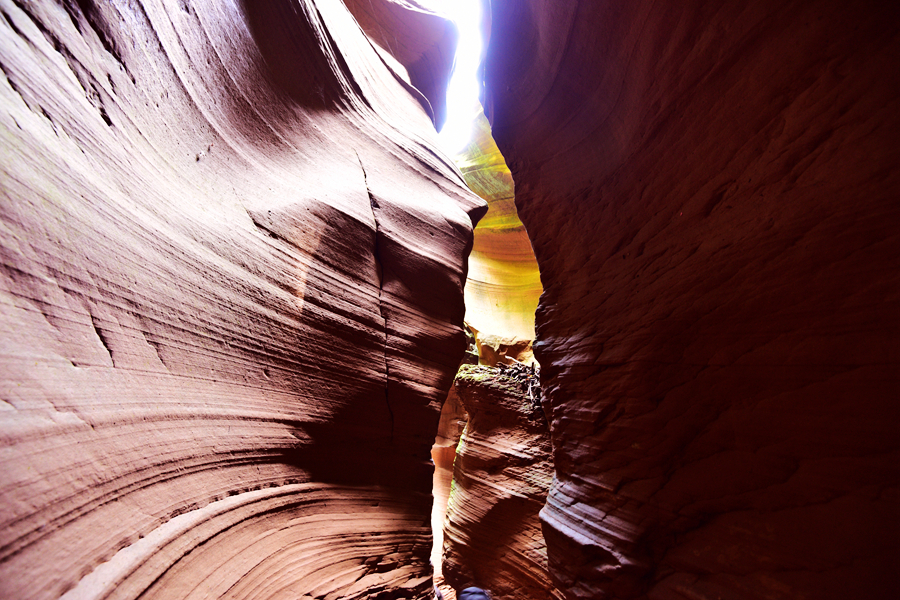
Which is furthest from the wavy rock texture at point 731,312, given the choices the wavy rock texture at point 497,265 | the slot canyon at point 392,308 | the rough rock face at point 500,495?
the wavy rock texture at point 497,265

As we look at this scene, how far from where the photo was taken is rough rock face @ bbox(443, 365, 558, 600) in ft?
15.6

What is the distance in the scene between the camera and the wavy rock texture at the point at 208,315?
50.3 inches

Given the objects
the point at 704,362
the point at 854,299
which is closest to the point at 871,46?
the point at 854,299

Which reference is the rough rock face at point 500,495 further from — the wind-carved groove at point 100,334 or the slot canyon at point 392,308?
the wind-carved groove at point 100,334

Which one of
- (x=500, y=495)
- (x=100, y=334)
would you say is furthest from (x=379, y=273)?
(x=500, y=495)

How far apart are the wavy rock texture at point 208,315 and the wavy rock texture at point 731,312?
1385 millimetres

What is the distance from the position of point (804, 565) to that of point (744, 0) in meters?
3.10

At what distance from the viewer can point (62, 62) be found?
5.13 feet

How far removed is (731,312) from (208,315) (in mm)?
2913

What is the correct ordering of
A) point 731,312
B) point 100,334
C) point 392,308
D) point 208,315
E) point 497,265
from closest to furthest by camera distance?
1. point 100,334
2. point 208,315
3. point 731,312
4. point 392,308
5. point 497,265

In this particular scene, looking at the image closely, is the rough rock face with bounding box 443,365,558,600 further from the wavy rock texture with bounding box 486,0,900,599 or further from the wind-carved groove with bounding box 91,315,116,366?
the wind-carved groove with bounding box 91,315,116,366

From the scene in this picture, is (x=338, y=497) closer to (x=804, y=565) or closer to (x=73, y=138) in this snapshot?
(x=73, y=138)

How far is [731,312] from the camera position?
2213 mm

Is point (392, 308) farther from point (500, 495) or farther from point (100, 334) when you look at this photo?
point (500, 495)
